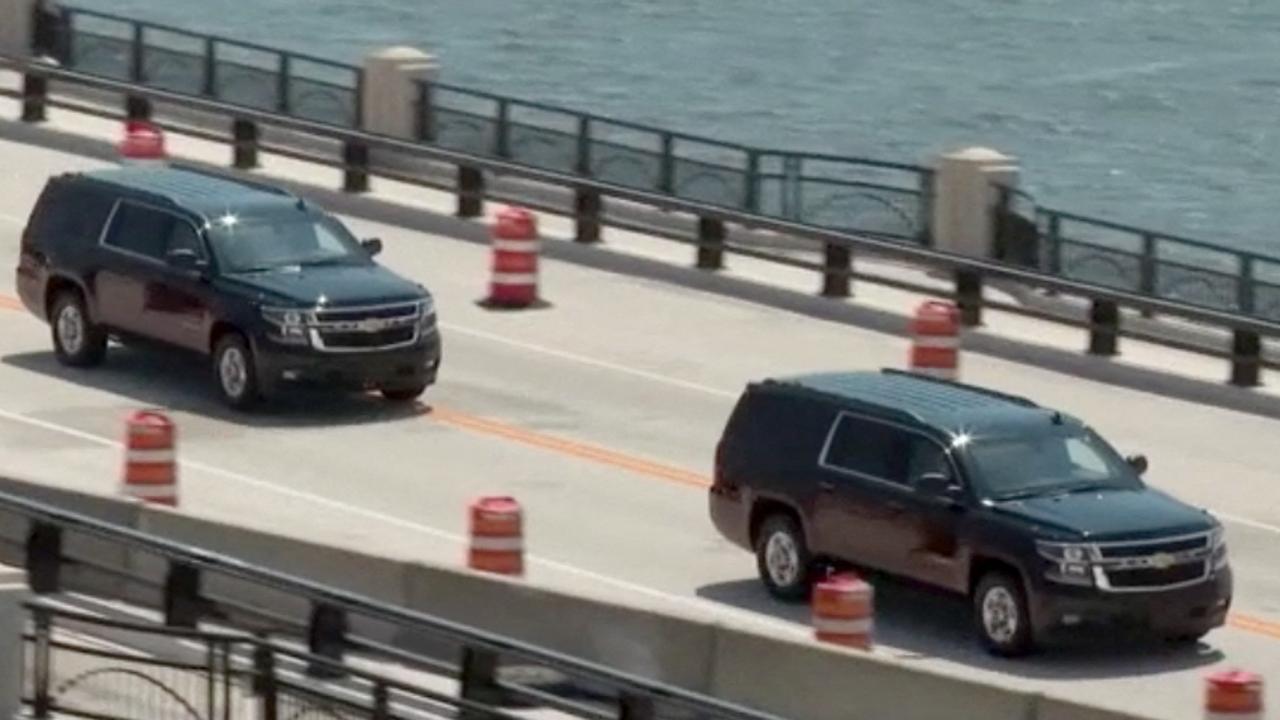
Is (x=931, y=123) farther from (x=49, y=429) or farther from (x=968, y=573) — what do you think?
(x=968, y=573)

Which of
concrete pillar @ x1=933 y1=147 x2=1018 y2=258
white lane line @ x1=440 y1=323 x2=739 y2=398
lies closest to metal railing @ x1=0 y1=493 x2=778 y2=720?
white lane line @ x1=440 y1=323 x2=739 y2=398

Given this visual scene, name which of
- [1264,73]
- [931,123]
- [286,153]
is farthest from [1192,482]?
[1264,73]

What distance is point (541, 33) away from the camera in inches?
3558

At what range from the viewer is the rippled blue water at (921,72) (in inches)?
2933

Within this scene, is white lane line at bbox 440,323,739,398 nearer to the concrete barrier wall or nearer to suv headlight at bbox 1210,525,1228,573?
suv headlight at bbox 1210,525,1228,573

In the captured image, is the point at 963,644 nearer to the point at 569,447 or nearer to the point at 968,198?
the point at 569,447

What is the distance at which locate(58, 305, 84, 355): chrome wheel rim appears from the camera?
106 feet

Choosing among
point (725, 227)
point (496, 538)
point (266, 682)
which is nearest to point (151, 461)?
point (496, 538)

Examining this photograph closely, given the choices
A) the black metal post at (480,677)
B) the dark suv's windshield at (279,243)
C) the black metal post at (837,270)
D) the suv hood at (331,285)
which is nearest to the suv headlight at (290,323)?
the suv hood at (331,285)

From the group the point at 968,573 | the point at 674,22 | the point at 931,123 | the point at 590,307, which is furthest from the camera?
the point at 674,22

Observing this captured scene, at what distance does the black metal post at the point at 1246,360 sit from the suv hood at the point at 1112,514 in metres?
8.40

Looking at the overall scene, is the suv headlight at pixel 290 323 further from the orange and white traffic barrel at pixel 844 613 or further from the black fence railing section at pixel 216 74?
the black fence railing section at pixel 216 74

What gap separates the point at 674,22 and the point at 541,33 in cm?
526

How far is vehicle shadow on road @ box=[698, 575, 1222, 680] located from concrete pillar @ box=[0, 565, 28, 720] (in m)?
6.99
